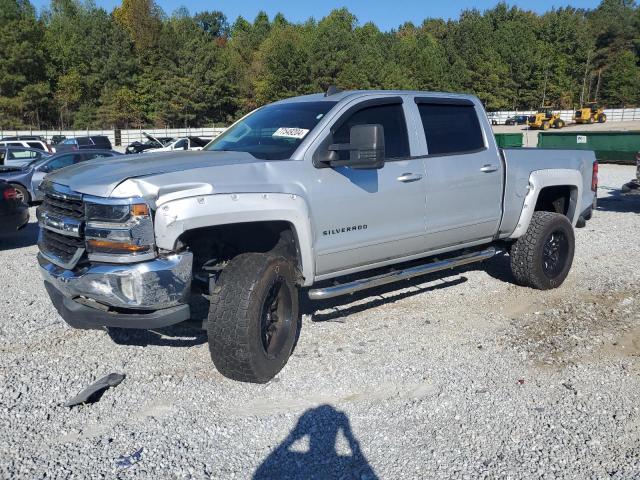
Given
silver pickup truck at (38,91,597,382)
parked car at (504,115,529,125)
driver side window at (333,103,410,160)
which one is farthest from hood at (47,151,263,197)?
parked car at (504,115,529,125)

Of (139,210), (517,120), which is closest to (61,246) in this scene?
(139,210)

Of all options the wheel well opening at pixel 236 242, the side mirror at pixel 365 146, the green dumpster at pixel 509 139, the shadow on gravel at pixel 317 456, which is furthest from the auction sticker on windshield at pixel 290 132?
the green dumpster at pixel 509 139

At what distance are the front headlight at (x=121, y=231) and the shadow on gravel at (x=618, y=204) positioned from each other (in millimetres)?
11142

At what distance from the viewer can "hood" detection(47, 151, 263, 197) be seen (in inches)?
141

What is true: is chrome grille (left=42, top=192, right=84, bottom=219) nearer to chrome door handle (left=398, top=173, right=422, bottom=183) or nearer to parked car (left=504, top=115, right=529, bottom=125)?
chrome door handle (left=398, top=173, right=422, bottom=183)

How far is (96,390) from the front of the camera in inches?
152

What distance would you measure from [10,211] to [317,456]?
7312mm

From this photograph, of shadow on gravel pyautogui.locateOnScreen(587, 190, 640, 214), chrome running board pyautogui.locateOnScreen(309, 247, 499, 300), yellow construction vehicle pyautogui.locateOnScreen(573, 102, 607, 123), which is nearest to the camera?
chrome running board pyautogui.locateOnScreen(309, 247, 499, 300)

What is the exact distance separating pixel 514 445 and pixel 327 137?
2.50 metres

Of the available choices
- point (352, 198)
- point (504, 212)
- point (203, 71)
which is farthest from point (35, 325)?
point (203, 71)

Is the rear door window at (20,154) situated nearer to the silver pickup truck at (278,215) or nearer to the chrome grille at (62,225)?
the silver pickup truck at (278,215)

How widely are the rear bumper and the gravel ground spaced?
10.2 ft

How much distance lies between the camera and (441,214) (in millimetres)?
5188

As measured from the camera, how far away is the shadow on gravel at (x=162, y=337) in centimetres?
476
